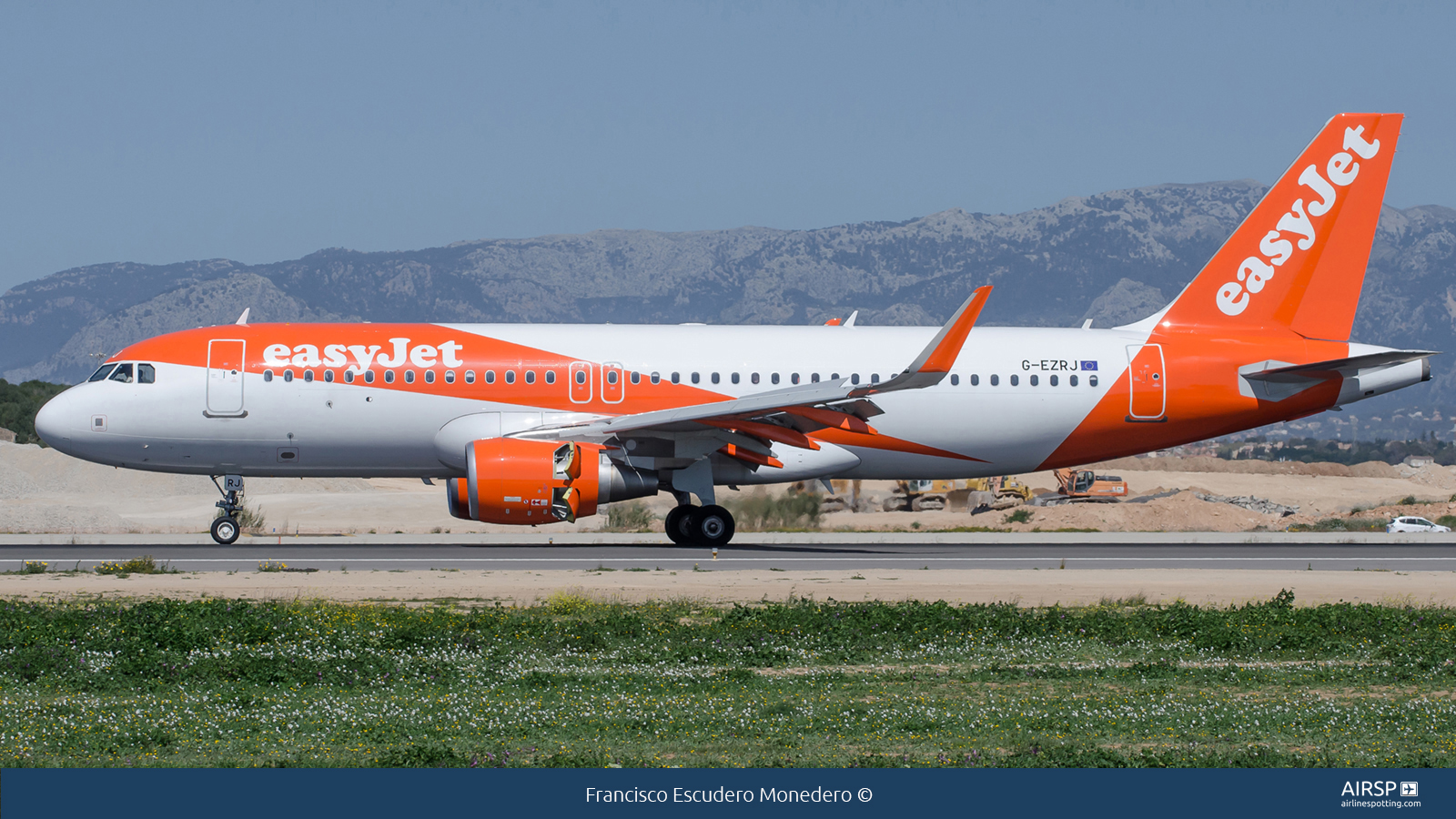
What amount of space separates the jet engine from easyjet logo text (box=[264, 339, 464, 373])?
7.05 ft

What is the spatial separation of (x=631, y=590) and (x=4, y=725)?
9.81 meters

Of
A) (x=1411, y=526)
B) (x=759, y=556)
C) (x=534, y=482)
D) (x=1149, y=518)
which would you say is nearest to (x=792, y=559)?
(x=759, y=556)

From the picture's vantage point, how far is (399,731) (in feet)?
33.2

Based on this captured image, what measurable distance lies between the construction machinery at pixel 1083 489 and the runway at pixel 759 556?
31526mm

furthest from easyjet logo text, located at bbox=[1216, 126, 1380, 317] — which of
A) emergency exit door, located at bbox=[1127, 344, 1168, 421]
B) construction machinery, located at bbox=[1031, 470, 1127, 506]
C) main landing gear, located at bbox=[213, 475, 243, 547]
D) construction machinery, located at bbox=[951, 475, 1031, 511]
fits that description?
construction machinery, located at bbox=[1031, 470, 1127, 506]

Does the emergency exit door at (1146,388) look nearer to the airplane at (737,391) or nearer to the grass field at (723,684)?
the airplane at (737,391)

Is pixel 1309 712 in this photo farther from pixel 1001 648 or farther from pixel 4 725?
pixel 4 725

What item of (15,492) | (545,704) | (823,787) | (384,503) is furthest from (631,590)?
(15,492)

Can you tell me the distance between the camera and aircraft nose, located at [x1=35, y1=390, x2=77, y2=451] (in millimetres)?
25906

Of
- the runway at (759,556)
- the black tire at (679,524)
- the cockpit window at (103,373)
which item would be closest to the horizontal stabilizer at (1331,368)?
the runway at (759,556)

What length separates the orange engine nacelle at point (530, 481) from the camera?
23.9 meters

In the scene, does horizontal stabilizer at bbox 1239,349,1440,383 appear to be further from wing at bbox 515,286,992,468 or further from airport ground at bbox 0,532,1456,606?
wing at bbox 515,286,992,468

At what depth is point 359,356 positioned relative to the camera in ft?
85.9

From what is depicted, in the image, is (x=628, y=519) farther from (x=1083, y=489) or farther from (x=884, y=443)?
(x=1083, y=489)
